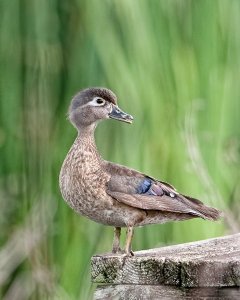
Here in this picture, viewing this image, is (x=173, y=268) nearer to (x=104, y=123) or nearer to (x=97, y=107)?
(x=97, y=107)

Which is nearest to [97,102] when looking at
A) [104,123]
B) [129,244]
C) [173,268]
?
[129,244]

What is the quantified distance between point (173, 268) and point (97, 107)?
21.9 inches

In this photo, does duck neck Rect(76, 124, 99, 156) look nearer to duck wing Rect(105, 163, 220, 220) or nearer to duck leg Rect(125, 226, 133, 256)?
duck wing Rect(105, 163, 220, 220)

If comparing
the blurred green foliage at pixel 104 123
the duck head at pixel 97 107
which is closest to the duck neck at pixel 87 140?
the duck head at pixel 97 107

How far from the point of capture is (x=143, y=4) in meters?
3.75

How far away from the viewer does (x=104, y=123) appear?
12.2ft

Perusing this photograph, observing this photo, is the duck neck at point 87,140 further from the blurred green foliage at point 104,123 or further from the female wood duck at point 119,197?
the blurred green foliage at point 104,123

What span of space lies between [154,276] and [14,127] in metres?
1.26

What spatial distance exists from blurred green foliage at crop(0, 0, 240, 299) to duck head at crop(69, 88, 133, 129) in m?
0.71

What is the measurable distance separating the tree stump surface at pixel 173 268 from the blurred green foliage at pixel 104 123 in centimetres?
95

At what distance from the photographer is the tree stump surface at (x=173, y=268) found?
8.00ft

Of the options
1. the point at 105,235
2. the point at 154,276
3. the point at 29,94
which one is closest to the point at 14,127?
the point at 29,94

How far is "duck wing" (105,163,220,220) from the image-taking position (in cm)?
271

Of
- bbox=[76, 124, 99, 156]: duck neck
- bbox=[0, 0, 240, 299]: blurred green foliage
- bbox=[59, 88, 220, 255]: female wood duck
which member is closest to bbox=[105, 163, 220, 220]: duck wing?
bbox=[59, 88, 220, 255]: female wood duck
